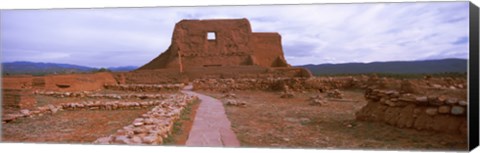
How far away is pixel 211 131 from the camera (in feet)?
27.5

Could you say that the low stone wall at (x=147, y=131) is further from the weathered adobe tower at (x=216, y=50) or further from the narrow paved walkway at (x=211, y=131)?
the weathered adobe tower at (x=216, y=50)

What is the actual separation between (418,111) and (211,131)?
11.1 ft

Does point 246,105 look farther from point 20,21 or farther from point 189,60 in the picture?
point 20,21

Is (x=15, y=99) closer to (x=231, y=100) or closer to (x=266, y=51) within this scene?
(x=231, y=100)

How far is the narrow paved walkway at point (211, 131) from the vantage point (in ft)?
26.3

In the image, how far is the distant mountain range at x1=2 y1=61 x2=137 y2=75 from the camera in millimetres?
9492

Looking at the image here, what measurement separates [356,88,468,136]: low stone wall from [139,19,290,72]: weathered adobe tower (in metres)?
3.89

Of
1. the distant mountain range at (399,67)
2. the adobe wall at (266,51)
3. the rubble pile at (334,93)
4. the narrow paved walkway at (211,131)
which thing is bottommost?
the narrow paved walkway at (211,131)

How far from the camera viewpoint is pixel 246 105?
10.6 meters

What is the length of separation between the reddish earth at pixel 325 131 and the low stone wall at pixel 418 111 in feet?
0.35

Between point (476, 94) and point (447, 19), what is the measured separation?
1.20 meters

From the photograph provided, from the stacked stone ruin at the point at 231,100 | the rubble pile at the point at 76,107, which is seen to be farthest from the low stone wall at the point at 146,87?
the stacked stone ruin at the point at 231,100

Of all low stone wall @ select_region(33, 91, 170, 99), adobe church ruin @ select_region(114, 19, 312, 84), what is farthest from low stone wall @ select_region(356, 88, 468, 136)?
low stone wall @ select_region(33, 91, 170, 99)

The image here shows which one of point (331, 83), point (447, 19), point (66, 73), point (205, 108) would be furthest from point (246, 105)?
point (447, 19)
